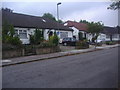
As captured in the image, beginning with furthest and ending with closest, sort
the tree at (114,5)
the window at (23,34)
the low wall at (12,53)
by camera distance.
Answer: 1. the window at (23,34)
2. the low wall at (12,53)
3. the tree at (114,5)

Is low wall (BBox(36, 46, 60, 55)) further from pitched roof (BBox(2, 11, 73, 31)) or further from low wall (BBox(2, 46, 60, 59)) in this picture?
pitched roof (BBox(2, 11, 73, 31))

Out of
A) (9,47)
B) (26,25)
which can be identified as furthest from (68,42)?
(9,47)

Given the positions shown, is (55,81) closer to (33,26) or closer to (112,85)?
(112,85)

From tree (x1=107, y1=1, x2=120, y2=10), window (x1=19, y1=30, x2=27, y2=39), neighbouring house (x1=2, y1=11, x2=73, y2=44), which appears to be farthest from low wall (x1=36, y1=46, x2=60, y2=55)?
tree (x1=107, y1=1, x2=120, y2=10)

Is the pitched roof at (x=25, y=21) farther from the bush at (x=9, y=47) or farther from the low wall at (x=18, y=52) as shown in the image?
the bush at (x=9, y=47)

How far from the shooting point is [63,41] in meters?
38.0

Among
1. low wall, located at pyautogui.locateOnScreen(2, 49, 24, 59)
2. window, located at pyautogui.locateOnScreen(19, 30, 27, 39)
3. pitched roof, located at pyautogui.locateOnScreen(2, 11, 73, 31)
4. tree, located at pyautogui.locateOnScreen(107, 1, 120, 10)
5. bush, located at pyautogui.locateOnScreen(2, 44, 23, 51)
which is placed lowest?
low wall, located at pyautogui.locateOnScreen(2, 49, 24, 59)

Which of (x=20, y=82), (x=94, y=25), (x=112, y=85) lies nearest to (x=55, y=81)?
A: (x=20, y=82)

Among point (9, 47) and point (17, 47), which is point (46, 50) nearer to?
point (17, 47)

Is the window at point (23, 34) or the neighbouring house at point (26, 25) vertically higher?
the neighbouring house at point (26, 25)

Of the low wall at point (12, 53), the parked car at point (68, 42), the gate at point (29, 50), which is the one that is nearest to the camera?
the low wall at point (12, 53)

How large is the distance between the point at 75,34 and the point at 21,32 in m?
20.9

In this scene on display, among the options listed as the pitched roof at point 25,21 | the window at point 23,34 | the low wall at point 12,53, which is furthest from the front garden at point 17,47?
the pitched roof at point 25,21

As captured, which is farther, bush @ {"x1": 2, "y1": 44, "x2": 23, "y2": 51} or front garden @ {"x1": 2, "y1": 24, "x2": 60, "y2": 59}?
front garden @ {"x1": 2, "y1": 24, "x2": 60, "y2": 59}
